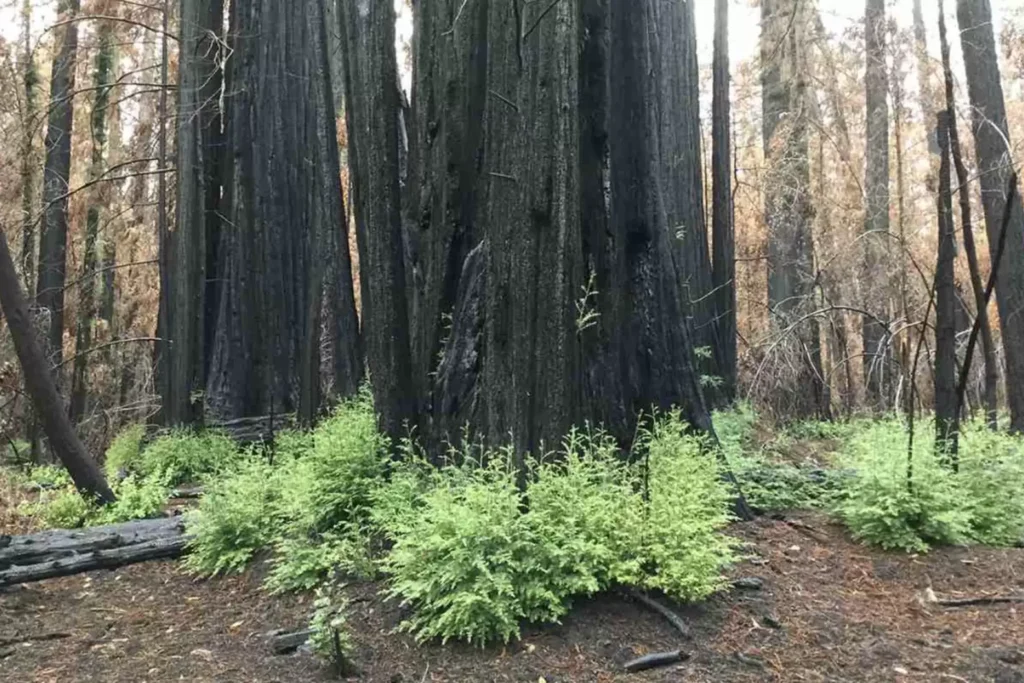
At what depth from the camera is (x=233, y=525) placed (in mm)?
6066

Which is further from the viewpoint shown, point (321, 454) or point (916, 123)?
point (916, 123)

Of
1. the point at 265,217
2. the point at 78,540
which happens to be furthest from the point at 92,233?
the point at 78,540

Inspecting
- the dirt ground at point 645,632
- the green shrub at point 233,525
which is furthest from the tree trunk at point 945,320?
the green shrub at point 233,525

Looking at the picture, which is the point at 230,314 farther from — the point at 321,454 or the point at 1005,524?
the point at 1005,524

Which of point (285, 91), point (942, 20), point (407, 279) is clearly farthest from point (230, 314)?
point (942, 20)

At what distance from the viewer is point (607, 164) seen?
548 centimetres

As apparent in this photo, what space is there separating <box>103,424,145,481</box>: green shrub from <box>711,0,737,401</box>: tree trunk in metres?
8.43

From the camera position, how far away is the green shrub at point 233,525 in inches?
235

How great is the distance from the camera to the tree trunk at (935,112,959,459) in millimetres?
5836

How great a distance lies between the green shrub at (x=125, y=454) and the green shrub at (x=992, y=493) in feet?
29.2

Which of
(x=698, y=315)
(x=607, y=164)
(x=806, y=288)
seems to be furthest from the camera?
(x=806, y=288)

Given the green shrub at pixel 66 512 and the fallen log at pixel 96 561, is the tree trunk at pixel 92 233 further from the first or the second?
the fallen log at pixel 96 561

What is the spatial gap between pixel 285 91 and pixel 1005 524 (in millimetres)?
9566

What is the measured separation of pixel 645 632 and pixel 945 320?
3375 mm
